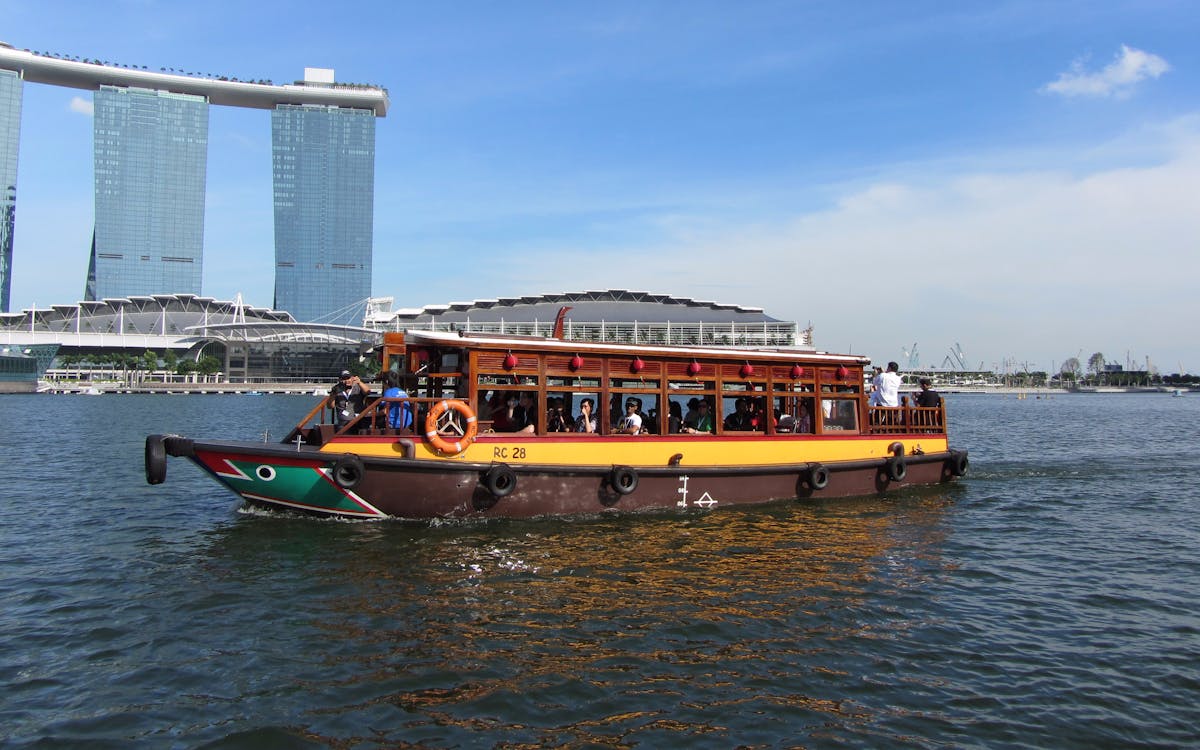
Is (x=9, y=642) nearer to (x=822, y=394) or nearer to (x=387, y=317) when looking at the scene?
(x=822, y=394)

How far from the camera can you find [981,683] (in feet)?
23.5

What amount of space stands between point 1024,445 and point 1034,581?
24532mm

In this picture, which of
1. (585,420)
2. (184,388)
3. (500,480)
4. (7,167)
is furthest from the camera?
(7,167)

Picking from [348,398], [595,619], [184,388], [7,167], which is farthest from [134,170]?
[595,619]

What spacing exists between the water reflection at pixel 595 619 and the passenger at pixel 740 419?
229cm

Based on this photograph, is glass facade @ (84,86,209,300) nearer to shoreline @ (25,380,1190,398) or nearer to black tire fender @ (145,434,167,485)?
shoreline @ (25,380,1190,398)

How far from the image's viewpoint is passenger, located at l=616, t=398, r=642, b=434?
1409 centimetres

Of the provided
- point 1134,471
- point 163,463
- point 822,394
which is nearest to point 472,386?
point 163,463

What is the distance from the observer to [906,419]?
17359mm

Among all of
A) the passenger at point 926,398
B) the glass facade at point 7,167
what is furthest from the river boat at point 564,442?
the glass facade at point 7,167

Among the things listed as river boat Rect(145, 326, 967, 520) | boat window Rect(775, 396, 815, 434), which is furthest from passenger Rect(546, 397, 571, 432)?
boat window Rect(775, 396, 815, 434)

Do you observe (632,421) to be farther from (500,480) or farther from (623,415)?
(500,480)

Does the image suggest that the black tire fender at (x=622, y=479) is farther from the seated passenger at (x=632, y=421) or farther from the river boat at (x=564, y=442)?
the seated passenger at (x=632, y=421)

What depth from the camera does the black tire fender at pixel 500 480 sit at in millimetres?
12227
